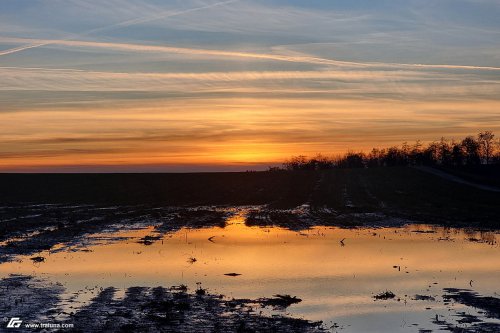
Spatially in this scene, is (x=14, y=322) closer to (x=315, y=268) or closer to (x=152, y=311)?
(x=152, y=311)

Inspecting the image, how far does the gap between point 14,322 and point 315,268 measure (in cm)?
1300

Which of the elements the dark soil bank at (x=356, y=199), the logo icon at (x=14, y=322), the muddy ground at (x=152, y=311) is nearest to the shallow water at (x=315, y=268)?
the muddy ground at (x=152, y=311)

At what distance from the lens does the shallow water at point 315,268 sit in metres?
19.1

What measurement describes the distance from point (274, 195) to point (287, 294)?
56.2 meters

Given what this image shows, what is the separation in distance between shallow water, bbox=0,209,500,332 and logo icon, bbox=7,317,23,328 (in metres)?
2.89

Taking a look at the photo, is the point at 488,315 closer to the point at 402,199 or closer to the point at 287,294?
the point at 287,294

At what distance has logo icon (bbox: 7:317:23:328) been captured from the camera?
16.6 metres

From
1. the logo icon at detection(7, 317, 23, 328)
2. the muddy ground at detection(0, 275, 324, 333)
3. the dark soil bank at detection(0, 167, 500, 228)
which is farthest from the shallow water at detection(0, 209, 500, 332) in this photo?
the dark soil bank at detection(0, 167, 500, 228)

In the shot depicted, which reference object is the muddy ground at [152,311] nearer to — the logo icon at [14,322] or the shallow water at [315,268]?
the logo icon at [14,322]

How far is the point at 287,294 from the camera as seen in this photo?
21000 mm

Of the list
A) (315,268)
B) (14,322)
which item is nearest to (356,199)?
(315,268)

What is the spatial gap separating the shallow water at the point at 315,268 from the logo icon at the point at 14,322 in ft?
9.49

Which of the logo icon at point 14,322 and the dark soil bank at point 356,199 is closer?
the logo icon at point 14,322

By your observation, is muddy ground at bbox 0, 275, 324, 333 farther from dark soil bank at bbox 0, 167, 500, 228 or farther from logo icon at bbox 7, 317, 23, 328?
dark soil bank at bbox 0, 167, 500, 228
